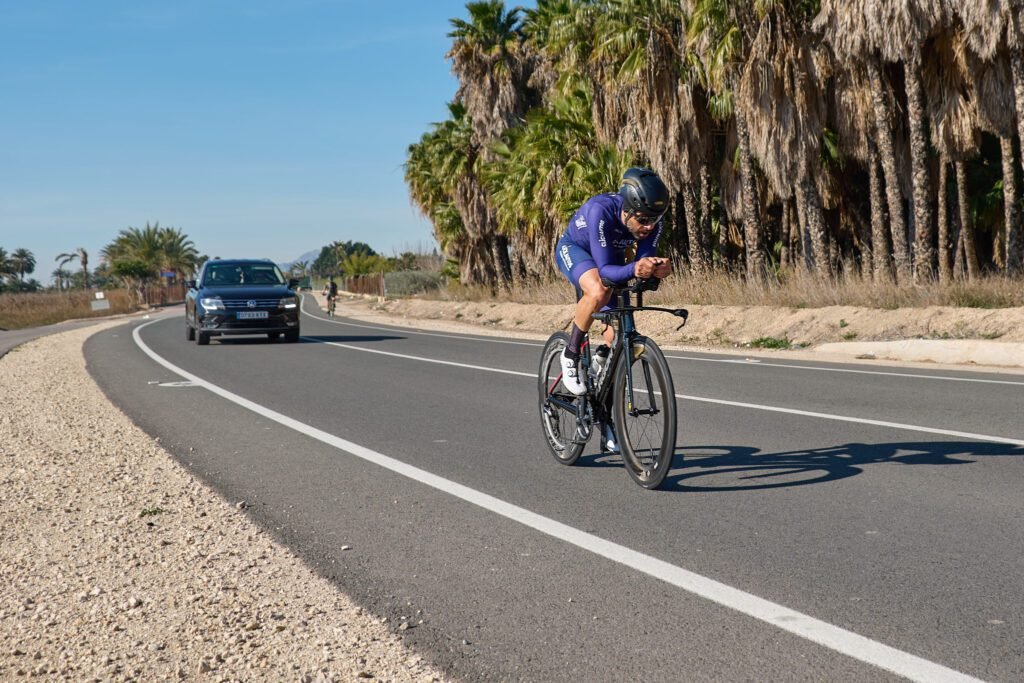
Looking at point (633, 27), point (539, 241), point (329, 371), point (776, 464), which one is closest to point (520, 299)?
point (539, 241)

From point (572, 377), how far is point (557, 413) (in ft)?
2.04

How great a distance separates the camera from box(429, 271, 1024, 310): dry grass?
17203mm

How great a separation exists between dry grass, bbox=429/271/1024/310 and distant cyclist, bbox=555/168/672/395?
40.4 ft

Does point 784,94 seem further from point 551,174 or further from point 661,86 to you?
point 551,174

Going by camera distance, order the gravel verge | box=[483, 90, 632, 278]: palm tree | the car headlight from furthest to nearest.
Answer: box=[483, 90, 632, 278]: palm tree → the car headlight → the gravel verge

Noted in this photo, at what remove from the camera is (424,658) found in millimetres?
3697

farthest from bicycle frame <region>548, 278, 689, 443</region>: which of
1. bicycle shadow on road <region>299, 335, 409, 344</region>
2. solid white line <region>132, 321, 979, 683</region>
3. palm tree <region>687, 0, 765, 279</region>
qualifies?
palm tree <region>687, 0, 765, 279</region>

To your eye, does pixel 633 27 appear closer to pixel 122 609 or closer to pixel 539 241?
pixel 539 241

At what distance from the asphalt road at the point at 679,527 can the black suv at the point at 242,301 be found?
1022cm

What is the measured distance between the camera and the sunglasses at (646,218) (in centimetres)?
603

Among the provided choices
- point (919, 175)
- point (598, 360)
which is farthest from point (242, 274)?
point (598, 360)

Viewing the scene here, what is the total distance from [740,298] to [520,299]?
13.4 meters

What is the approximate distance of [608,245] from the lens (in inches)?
245

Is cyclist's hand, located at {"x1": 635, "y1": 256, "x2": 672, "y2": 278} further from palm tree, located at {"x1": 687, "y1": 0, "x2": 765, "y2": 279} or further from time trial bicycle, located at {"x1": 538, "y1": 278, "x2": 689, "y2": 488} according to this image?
palm tree, located at {"x1": 687, "y1": 0, "x2": 765, "y2": 279}
